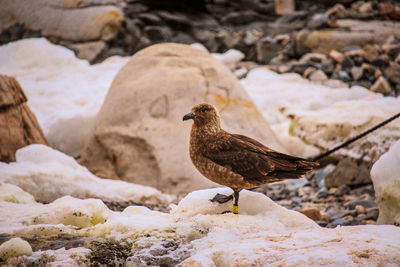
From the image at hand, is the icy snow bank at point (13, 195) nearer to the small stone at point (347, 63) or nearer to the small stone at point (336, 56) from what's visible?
the small stone at point (347, 63)

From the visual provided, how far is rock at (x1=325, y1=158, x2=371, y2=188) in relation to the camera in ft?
19.4

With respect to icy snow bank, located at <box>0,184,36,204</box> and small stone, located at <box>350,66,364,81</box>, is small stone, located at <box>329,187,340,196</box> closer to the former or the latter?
icy snow bank, located at <box>0,184,36,204</box>

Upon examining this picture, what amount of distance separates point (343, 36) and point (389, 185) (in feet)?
24.6

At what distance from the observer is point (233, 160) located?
321 centimetres

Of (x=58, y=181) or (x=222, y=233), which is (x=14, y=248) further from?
(x=58, y=181)

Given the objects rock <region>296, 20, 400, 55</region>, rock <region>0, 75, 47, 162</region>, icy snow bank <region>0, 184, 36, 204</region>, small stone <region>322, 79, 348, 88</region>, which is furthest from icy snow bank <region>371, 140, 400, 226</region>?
rock <region>296, 20, 400, 55</region>

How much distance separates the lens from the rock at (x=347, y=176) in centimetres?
590

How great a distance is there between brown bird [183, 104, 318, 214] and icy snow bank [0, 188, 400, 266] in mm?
191

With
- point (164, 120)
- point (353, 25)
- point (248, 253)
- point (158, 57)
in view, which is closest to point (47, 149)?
point (164, 120)

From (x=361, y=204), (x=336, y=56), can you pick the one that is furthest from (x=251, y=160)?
(x=336, y=56)

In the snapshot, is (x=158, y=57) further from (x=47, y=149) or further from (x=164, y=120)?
(x=47, y=149)

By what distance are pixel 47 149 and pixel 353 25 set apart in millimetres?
8261

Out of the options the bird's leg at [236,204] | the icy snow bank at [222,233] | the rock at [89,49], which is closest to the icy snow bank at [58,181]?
the icy snow bank at [222,233]

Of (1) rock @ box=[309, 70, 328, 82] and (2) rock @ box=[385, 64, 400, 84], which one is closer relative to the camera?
(2) rock @ box=[385, 64, 400, 84]
